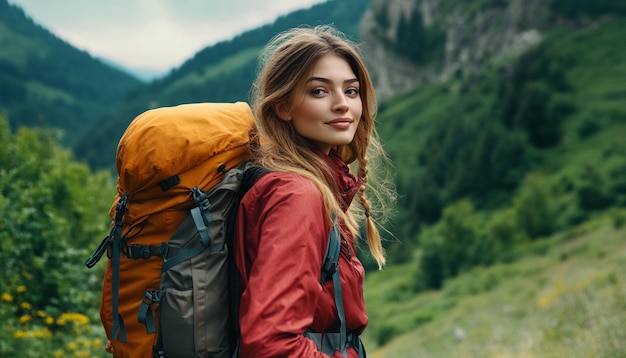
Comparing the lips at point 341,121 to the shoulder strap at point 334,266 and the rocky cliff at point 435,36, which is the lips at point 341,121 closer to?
the shoulder strap at point 334,266

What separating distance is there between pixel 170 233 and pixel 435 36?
145m

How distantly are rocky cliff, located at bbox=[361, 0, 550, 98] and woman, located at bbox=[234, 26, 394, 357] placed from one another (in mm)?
113010

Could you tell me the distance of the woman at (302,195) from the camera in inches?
69.6

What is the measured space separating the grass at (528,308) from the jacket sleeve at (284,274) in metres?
5.20

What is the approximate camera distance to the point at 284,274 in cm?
178

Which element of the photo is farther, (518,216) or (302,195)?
(518,216)

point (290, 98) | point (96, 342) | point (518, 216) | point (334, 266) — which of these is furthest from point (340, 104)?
point (518, 216)

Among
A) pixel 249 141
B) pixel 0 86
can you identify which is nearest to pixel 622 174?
pixel 249 141

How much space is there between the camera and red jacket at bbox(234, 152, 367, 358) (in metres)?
1.74

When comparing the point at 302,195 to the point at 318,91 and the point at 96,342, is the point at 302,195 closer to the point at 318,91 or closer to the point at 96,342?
the point at 318,91

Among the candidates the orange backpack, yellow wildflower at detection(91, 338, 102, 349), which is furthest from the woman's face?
yellow wildflower at detection(91, 338, 102, 349)

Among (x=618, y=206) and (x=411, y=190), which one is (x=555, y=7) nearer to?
(x=411, y=190)

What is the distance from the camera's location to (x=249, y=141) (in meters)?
2.16

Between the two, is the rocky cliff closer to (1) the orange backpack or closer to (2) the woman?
(2) the woman
